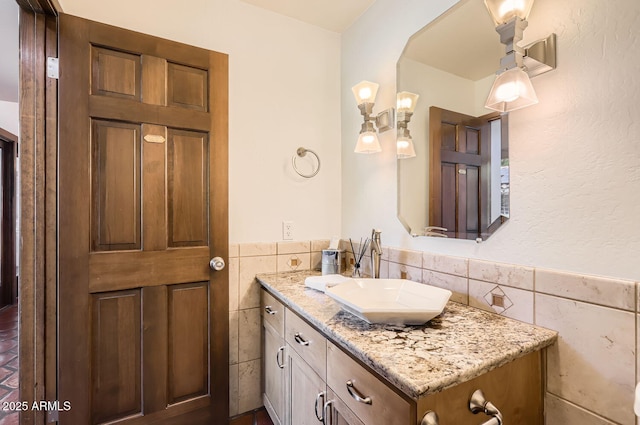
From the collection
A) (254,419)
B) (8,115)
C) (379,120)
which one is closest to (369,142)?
(379,120)

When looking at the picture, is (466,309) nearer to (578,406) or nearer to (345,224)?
(578,406)

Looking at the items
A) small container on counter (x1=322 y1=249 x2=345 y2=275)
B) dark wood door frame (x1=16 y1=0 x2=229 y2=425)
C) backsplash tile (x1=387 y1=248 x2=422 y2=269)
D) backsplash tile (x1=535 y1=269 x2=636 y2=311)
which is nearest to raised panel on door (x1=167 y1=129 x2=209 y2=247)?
dark wood door frame (x1=16 y1=0 x2=229 y2=425)

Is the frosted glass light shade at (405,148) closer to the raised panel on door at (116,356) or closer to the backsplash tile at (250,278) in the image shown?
the backsplash tile at (250,278)

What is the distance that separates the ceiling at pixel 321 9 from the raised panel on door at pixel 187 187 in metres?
0.95

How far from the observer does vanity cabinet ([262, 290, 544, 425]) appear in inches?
28.0

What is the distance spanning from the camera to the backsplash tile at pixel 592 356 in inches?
30.8

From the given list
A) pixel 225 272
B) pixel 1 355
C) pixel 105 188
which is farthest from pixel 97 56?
pixel 1 355

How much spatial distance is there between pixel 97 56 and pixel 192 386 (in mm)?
1628

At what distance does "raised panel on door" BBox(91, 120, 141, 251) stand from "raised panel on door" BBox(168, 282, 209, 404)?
1.11 ft

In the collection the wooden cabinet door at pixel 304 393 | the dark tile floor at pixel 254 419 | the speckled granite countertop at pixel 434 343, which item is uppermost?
the speckled granite countertop at pixel 434 343

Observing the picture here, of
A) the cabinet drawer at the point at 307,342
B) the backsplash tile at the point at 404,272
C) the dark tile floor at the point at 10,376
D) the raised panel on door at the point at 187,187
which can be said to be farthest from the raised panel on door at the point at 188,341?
the backsplash tile at the point at 404,272

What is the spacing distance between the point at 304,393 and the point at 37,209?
52.6 inches

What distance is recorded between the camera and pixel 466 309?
3.75 ft

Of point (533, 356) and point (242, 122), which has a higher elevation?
point (242, 122)
